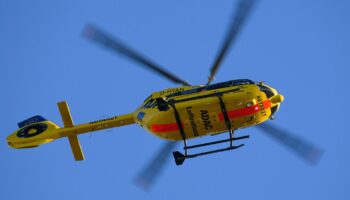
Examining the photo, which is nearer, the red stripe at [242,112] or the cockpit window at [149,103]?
the red stripe at [242,112]

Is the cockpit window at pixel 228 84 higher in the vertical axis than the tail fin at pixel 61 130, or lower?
higher

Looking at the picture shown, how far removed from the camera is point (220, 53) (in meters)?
15.5

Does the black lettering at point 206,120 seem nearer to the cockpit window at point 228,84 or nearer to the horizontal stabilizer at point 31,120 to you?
the cockpit window at point 228,84

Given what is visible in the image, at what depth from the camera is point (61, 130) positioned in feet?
62.4

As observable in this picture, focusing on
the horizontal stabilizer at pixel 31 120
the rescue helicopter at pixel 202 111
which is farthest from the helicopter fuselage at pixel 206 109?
the horizontal stabilizer at pixel 31 120

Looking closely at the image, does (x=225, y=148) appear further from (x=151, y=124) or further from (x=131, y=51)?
(x=131, y=51)

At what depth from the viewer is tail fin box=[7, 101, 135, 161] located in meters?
18.4

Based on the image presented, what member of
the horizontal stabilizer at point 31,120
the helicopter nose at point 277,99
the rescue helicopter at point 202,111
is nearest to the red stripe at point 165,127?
the rescue helicopter at point 202,111

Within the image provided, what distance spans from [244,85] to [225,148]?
1824 mm

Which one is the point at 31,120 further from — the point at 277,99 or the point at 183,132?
the point at 277,99

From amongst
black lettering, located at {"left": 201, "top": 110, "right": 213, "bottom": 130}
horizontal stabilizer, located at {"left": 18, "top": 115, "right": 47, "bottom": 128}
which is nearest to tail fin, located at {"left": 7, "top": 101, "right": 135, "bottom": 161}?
horizontal stabilizer, located at {"left": 18, "top": 115, "right": 47, "bottom": 128}

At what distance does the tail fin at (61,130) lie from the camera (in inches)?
723

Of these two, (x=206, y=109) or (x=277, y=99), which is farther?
(x=277, y=99)

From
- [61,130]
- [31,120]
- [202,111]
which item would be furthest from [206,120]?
[31,120]
